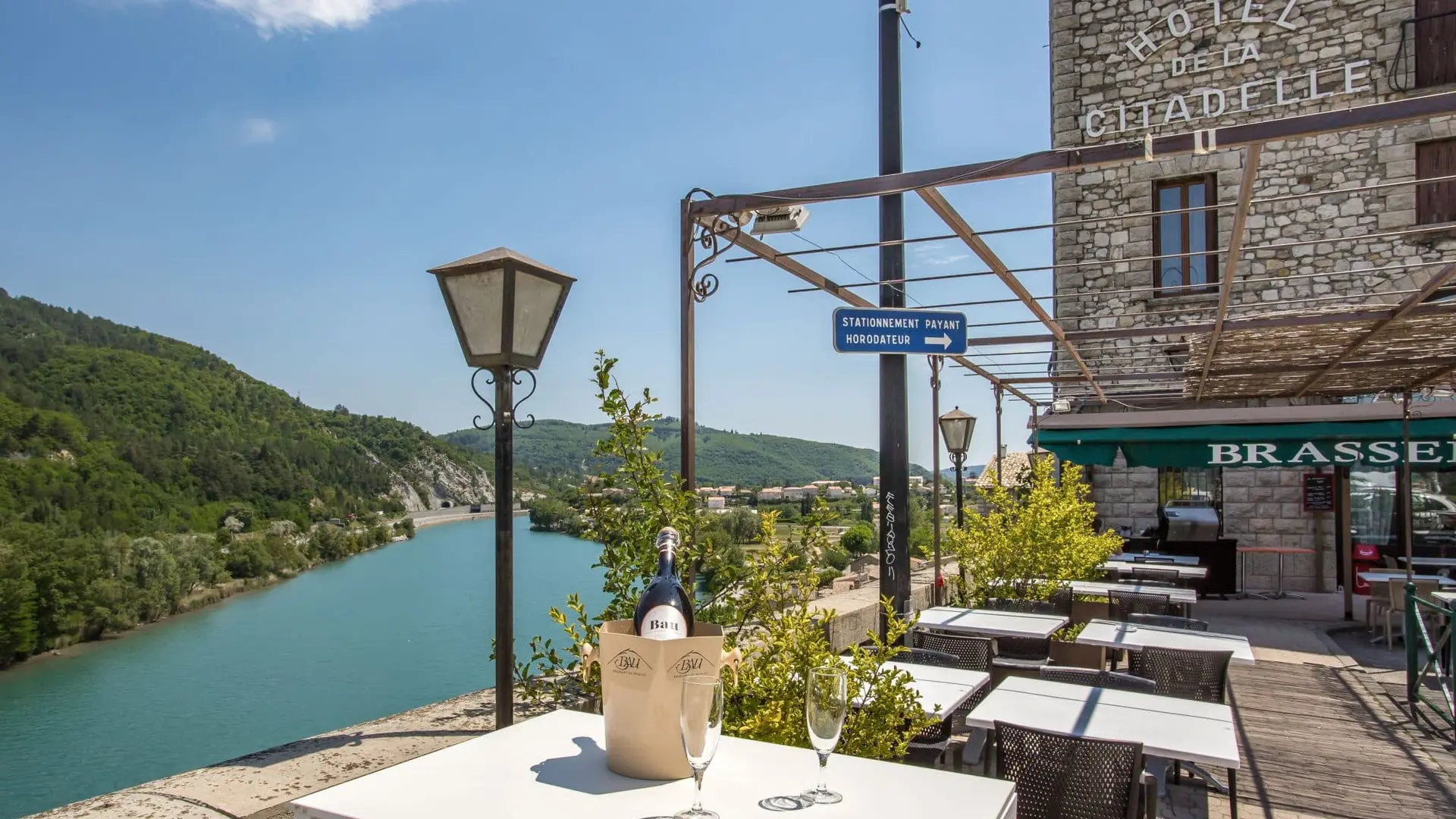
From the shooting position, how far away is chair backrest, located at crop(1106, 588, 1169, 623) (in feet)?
22.7

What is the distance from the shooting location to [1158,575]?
31.8ft

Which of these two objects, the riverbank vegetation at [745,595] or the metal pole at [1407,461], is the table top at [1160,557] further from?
the riverbank vegetation at [745,595]

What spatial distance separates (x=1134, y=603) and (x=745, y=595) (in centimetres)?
544

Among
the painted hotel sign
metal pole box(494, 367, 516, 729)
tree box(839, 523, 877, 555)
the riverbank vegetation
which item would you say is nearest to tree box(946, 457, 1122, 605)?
the riverbank vegetation

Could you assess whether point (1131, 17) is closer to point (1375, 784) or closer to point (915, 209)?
point (915, 209)

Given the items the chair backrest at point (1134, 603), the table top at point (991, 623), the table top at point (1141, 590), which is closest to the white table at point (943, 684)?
the table top at point (991, 623)

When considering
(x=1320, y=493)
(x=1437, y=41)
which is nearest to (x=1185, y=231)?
(x=1437, y=41)

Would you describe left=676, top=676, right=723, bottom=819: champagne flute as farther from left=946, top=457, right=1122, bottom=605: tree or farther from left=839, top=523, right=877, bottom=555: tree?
left=839, top=523, right=877, bottom=555: tree

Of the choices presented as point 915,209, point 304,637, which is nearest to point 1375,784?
point 915,209

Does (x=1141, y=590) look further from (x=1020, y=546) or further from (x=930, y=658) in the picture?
(x=930, y=658)

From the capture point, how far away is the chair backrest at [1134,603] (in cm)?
691

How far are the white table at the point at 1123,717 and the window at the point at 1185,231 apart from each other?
426 inches

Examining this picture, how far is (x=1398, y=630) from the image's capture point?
9062 mm

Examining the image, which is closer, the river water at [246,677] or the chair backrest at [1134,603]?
the chair backrest at [1134,603]
